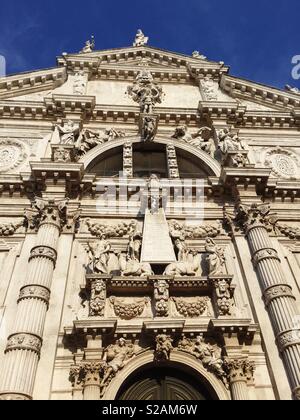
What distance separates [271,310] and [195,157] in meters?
7.06

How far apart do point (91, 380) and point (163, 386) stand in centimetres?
187

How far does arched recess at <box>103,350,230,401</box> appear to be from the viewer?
928 cm

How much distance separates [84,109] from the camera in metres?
16.6

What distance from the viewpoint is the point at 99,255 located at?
37.2ft

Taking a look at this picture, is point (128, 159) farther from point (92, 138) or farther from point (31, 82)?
point (31, 82)

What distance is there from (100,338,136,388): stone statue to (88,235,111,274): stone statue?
6.33 ft

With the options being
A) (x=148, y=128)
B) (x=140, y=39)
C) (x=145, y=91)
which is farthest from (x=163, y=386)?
(x=140, y=39)

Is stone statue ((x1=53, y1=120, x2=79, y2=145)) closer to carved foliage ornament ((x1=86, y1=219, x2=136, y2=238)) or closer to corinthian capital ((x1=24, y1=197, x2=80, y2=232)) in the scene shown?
corinthian capital ((x1=24, y1=197, x2=80, y2=232))

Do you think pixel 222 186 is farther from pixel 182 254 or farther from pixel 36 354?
pixel 36 354

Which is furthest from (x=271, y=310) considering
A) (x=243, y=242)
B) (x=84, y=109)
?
(x=84, y=109)

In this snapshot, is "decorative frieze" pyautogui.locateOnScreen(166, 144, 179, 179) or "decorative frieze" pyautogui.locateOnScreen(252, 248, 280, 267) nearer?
"decorative frieze" pyautogui.locateOnScreen(252, 248, 280, 267)

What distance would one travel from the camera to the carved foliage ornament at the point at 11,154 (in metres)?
14.7

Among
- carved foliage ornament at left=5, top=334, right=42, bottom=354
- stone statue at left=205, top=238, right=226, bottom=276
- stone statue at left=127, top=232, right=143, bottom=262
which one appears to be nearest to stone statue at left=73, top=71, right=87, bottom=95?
stone statue at left=127, top=232, right=143, bottom=262
